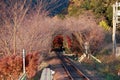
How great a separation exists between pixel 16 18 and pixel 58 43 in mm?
36101

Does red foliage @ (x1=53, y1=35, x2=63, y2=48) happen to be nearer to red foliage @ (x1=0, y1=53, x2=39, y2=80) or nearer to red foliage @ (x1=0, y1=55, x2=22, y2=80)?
red foliage @ (x1=0, y1=53, x2=39, y2=80)

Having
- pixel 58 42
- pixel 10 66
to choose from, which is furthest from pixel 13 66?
pixel 58 42

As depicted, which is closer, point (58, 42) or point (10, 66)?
point (10, 66)

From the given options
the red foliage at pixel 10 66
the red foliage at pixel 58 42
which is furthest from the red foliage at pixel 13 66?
the red foliage at pixel 58 42

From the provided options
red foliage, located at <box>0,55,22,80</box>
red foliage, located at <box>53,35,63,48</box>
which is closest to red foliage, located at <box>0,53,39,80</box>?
red foliage, located at <box>0,55,22,80</box>

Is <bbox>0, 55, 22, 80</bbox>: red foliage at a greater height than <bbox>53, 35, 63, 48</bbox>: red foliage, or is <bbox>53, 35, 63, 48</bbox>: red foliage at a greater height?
<bbox>53, 35, 63, 48</bbox>: red foliage

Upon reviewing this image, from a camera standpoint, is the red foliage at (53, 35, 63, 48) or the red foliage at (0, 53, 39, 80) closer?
the red foliage at (0, 53, 39, 80)

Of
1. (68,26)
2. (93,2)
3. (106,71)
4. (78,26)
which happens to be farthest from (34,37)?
(93,2)

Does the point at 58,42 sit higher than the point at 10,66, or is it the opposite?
the point at 58,42

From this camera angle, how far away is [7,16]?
1164 inches

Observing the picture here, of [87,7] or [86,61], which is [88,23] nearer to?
[87,7]

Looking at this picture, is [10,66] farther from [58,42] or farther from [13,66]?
[58,42]

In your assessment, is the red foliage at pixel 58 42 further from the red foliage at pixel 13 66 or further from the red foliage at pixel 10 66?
the red foliage at pixel 10 66

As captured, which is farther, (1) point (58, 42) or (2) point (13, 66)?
(1) point (58, 42)
